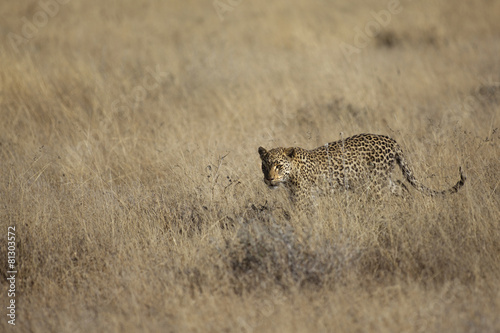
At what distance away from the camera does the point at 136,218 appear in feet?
18.0

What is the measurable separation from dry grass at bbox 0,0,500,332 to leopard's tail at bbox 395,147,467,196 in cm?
11

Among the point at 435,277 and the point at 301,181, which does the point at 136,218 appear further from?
the point at 435,277

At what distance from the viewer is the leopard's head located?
219 inches
